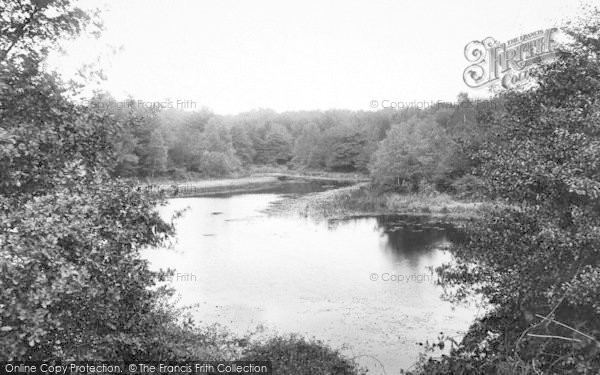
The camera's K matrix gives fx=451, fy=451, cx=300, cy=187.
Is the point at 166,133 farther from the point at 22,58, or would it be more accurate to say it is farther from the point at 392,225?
the point at 22,58

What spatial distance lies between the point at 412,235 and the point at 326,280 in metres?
13.5

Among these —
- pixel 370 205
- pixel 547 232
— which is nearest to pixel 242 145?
pixel 370 205

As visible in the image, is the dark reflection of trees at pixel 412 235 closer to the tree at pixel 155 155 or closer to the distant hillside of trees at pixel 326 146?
Result: the distant hillside of trees at pixel 326 146

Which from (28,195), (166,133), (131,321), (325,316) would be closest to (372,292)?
(325,316)

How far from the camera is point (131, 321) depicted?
8.56m

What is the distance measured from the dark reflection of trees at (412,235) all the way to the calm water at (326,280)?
79 mm

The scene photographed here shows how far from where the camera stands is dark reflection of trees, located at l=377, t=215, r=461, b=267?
103ft

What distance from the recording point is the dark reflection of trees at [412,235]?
1238 inches

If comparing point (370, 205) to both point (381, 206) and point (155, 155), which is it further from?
point (155, 155)

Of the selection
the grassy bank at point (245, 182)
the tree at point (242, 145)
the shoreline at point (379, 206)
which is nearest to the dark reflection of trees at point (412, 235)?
the shoreline at point (379, 206)

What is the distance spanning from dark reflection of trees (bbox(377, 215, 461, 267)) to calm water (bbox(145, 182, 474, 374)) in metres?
0.08

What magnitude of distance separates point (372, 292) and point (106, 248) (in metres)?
18.2

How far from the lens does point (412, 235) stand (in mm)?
36969

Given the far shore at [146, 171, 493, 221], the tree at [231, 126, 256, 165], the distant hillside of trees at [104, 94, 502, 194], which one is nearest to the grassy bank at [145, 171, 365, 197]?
the distant hillside of trees at [104, 94, 502, 194]
